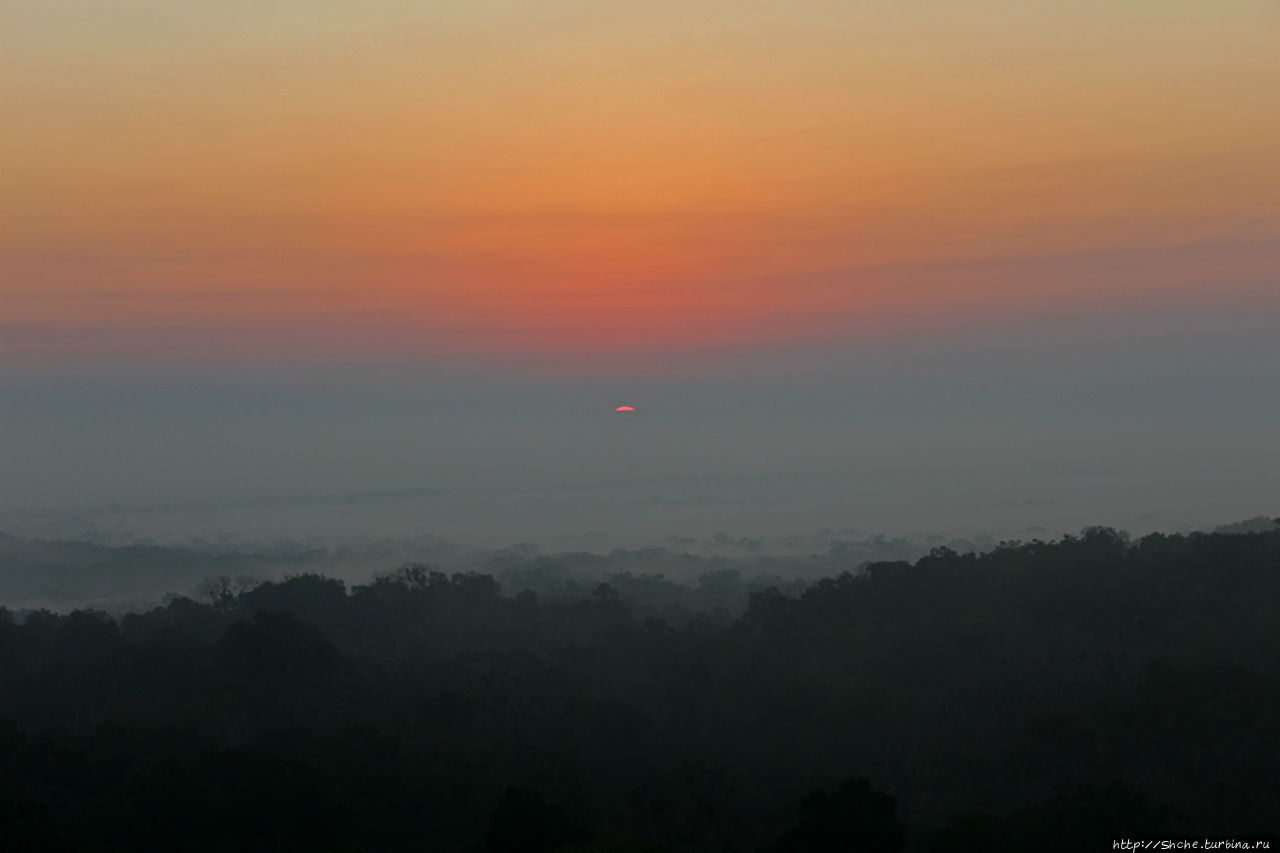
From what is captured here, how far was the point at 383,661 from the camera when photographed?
68.3m

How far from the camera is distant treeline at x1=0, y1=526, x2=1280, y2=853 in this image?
33.6 m

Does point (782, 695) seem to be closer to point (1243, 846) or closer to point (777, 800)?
point (777, 800)

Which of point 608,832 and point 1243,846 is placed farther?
point 608,832

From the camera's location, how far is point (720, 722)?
50.4m

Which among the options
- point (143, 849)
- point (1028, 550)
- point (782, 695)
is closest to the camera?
point (143, 849)

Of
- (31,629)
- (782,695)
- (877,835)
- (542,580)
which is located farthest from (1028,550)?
(542,580)

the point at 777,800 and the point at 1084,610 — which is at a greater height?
the point at 1084,610

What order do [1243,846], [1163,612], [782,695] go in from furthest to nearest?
[1163,612], [782,695], [1243,846]

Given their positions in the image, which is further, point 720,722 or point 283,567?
point 283,567

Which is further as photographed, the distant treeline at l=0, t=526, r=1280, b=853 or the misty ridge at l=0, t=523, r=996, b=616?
the misty ridge at l=0, t=523, r=996, b=616

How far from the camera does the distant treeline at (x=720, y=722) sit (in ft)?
110

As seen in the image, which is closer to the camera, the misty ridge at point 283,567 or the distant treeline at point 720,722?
the distant treeline at point 720,722

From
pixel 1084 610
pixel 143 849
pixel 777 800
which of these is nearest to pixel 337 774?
pixel 143 849

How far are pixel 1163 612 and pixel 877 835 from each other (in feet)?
108
